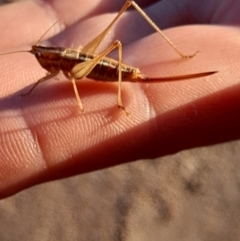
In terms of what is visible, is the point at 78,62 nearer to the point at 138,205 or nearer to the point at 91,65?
the point at 91,65

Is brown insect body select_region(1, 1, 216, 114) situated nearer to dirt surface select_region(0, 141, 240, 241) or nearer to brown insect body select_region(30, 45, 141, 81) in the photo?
brown insect body select_region(30, 45, 141, 81)

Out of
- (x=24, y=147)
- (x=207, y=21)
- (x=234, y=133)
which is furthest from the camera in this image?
(x=207, y=21)

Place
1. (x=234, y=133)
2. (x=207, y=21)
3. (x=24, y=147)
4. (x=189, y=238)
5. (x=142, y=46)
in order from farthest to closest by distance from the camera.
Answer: (x=189, y=238) < (x=207, y=21) < (x=142, y=46) < (x=234, y=133) < (x=24, y=147)

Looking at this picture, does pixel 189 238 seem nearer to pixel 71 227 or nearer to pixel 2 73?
pixel 71 227

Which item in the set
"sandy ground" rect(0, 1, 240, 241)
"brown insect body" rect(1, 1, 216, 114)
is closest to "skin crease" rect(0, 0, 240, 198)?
"brown insect body" rect(1, 1, 216, 114)

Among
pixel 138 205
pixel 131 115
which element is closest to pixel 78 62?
pixel 131 115

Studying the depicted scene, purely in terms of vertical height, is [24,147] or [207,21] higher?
[24,147]

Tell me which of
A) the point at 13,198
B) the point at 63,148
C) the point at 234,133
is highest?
the point at 63,148

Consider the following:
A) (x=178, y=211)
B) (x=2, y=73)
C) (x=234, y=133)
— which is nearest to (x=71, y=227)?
(x=178, y=211)
